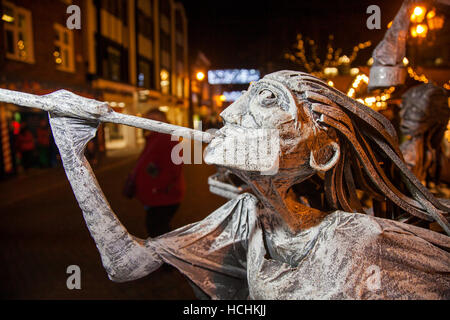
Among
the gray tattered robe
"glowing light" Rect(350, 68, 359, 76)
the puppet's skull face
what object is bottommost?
the gray tattered robe

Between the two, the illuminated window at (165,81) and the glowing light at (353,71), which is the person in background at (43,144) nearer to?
the glowing light at (353,71)

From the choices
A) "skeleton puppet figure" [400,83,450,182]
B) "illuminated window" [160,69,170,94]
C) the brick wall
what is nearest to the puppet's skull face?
"skeleton puppet figure" [400,83,450,182]

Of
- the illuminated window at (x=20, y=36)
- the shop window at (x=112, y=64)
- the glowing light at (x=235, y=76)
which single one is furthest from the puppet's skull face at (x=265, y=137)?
the shop window at (x=112, y=64)

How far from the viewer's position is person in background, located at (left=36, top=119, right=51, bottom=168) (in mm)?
9466

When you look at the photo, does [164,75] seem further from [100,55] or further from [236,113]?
[236,113]

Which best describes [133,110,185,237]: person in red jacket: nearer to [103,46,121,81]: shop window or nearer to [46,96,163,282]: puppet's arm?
[46,96,163,282]: puppet's arm

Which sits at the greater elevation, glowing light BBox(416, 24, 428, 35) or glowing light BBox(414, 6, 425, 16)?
glowing light BBox(416, 24, 428, 35)

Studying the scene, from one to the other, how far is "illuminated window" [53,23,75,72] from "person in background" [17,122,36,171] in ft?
6.55

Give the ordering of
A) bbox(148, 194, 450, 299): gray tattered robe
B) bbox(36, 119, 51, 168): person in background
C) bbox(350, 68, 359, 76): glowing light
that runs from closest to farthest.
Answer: bbox(148, 194, 450, 299): gray tattered robe
bbox(350, 68, 359, 76): glowing light
bbox(36, 119, 51, 168): person in background

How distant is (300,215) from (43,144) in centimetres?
991

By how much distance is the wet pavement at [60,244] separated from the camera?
338 centimetres

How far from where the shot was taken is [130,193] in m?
3.51

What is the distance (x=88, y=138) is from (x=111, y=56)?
45.4 feet

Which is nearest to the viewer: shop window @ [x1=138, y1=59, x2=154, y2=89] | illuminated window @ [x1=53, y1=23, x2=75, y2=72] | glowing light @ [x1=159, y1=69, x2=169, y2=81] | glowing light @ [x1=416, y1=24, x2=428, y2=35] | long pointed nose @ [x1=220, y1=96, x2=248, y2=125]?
long pointed nose @ [x1=220, y1=96, x2=248, y2=125]
